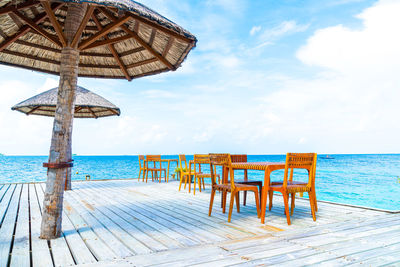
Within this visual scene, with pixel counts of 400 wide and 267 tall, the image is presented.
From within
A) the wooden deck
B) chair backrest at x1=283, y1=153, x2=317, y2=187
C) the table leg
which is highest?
chair backrest at x1=283, y1=153, x2=317, y2=187

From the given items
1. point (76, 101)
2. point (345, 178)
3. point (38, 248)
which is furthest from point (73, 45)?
point (345, 178)

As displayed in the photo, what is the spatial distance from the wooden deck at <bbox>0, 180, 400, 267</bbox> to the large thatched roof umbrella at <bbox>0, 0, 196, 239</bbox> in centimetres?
49

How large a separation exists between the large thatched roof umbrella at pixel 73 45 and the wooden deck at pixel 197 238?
493mm

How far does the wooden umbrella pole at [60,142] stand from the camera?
2.54 m

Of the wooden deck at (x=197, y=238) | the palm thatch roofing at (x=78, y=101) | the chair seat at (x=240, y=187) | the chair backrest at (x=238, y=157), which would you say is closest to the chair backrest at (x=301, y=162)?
the chair seat at (x=240, y=187)

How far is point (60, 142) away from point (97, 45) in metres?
1.27

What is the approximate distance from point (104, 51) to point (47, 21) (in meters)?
0.92

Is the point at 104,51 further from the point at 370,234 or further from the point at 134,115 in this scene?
the point at 134,115

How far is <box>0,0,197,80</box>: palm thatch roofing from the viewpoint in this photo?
9.96ft

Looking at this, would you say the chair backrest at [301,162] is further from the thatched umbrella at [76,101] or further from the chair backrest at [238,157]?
the thatched umbrella at [76,101]

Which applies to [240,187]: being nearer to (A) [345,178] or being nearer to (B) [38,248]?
(B) [38,248]

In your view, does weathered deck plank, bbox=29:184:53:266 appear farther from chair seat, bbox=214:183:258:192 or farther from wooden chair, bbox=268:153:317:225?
wooden chair, bbox=268:153:317:225

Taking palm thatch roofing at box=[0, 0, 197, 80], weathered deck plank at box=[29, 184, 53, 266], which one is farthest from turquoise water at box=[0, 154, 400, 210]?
weathered deck plank at box=[29, 184, 53, 266]

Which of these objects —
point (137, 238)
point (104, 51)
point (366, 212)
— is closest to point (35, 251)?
point (137, 238)
